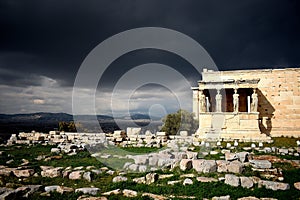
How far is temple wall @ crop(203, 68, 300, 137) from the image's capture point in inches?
958

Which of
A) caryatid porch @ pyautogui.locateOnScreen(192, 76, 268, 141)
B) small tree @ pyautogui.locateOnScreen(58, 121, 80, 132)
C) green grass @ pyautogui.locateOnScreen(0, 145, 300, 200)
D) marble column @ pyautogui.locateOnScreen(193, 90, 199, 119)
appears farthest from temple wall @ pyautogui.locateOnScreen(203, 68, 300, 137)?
small tree @ pyautogui.locateOnScreen(58, 121, 80, 132)

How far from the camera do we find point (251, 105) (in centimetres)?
2275

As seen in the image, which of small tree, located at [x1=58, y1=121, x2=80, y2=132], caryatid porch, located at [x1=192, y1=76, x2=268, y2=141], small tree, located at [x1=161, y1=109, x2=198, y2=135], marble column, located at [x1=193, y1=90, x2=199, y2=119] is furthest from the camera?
small tree, located at [x1=58, y1=121, x2=80, y2=132]

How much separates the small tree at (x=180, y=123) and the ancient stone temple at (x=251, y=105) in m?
5.31

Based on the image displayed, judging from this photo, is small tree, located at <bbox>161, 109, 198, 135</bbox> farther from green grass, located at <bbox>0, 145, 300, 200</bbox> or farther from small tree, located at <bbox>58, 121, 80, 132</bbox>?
green grass, located at <bbox>0, 145, 300, 200</bbox>

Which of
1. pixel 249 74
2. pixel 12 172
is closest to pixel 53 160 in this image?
pixel 12 172

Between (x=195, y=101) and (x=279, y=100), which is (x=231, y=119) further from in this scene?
(x=195, y=101)

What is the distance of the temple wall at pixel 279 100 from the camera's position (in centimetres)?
2433

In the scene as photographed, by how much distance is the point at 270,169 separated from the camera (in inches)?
387

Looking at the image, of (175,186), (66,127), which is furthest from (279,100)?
(66,127)

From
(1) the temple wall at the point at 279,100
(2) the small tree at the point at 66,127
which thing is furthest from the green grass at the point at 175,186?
(2) the small tree at the point at 66,127

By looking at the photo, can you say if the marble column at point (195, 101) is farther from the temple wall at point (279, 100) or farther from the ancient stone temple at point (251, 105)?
the temple wall at point (279, 100)

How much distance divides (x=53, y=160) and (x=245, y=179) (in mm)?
10077

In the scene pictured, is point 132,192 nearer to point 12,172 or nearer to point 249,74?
point 12,172
